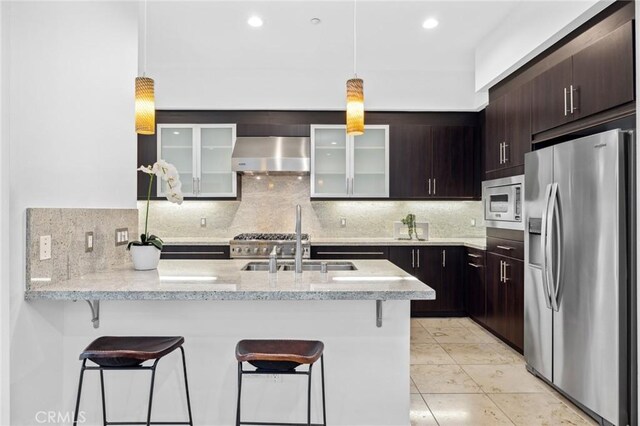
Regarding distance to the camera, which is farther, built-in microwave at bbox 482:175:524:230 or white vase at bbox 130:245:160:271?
built-in microwave at bbox 482:175:524:230

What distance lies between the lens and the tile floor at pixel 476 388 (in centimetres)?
245

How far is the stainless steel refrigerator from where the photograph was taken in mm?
2166

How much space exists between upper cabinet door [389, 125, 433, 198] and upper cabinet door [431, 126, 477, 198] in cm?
9

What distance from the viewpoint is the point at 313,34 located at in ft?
12.5

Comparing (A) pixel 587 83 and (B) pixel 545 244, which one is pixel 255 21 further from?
(B) pixel 545 244

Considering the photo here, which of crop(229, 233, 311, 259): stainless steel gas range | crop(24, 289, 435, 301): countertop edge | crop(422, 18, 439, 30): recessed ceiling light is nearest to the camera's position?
crop(24, 289, 435, 301): countertop edge

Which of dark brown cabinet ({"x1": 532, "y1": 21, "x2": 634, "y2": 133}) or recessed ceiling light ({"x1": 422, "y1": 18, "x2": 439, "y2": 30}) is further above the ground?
recessed ceiling light ({"x1": 422, "y1": 18, "x2": 439, "y2": 30})

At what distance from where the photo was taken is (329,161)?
15.6 ft

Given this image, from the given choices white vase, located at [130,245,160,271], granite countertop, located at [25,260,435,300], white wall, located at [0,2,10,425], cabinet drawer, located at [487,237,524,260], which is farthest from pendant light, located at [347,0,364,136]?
cabinet drawer, located at [487,237,524,260]

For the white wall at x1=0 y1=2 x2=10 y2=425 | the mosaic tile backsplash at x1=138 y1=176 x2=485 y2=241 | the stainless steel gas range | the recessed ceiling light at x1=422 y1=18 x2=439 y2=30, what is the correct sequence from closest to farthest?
the white wall at x1=0 y1=2 x2=10 y2=425, the recessed ceiling light at x1=422 y1=18 x2=439 y2=30, the stainless steel gas range, the mosaic tile backsplash at x1=138 y1=176 x2=485 y2=241

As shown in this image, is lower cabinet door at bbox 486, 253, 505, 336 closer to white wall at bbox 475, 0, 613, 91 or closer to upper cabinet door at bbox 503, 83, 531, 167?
upper cabinet door at bbox 503, 83, 531, 167

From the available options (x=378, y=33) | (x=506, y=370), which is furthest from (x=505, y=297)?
(x=378, y=33)

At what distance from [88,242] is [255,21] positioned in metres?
2.39
